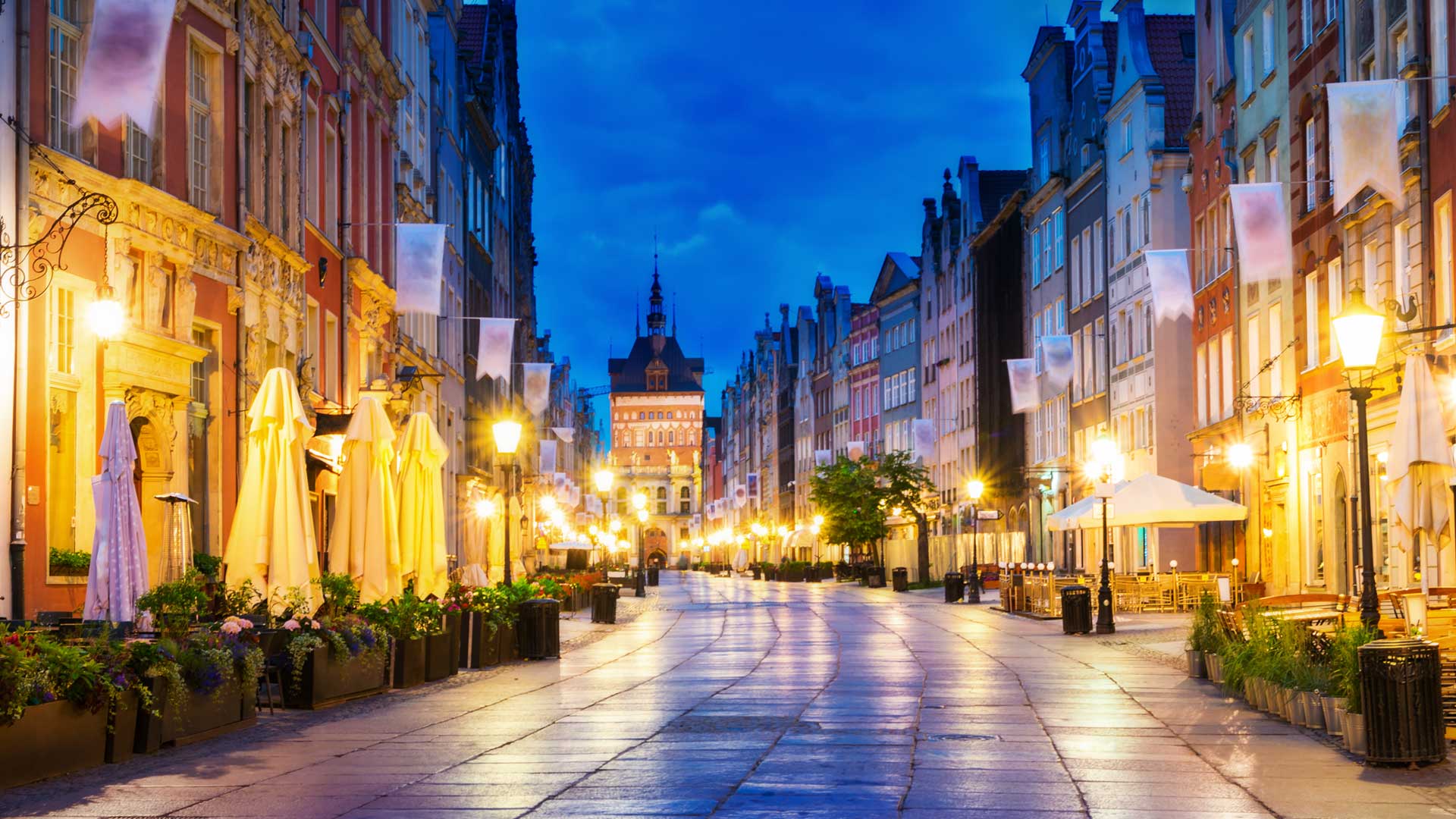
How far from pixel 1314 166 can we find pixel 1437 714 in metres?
26.2

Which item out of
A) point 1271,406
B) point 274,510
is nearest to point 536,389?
point 1271,406

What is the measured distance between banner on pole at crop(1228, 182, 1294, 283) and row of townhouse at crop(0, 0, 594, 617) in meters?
14.4

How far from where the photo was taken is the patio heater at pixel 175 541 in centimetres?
2202

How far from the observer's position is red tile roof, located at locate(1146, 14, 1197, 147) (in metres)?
54.9

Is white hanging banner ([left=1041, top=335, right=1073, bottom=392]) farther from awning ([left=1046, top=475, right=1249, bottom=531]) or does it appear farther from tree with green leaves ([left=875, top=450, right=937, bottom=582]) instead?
tree with green leaves ([left=875, top=450, right=937, bottom=582])

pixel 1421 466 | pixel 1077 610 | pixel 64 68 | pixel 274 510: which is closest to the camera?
pixel 274 510

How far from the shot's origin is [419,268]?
36.0 meters

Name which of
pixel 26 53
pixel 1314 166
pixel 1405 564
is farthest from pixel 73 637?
pixel 1314 166

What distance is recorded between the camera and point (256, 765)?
1317 centimetres

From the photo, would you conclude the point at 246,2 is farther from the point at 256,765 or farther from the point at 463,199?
the point at 463,199

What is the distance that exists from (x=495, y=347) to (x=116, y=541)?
90.7 ft

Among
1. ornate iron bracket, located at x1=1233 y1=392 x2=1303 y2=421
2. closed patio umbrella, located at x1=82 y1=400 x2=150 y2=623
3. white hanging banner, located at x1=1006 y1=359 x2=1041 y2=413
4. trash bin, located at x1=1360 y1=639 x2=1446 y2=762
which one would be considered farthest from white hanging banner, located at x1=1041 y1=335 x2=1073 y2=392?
trash bin, located at x1=1360 y1=639 x2=1446 y2=762

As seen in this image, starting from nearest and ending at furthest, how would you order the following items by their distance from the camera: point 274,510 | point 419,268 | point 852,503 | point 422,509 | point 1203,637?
point 274,510, point 1203,637, point 422,509, point 419,268, point 852,503

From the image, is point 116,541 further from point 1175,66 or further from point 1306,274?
point 1175,66
